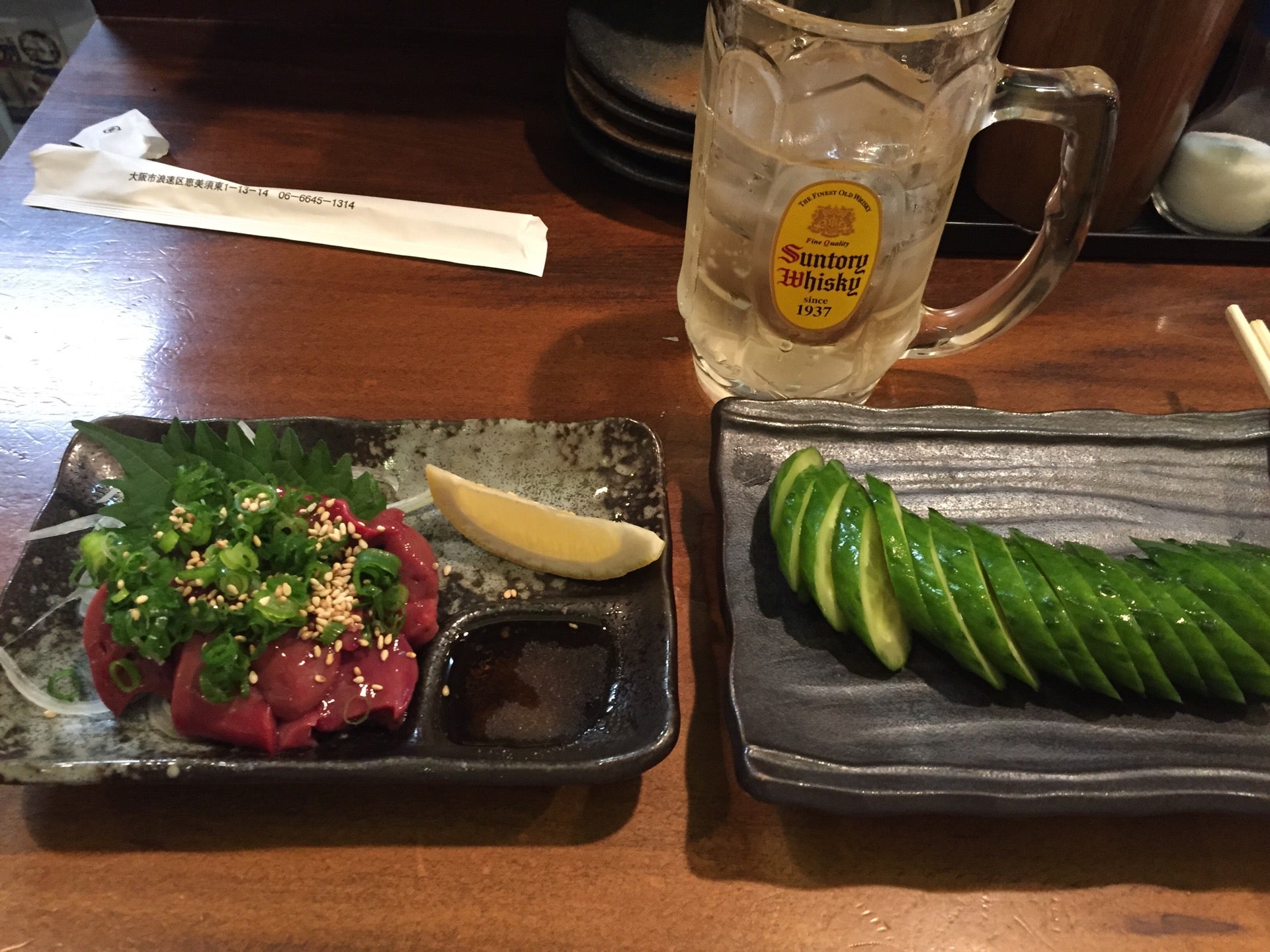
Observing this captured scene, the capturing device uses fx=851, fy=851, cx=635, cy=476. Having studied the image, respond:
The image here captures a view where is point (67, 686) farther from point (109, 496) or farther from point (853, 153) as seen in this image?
point (853, 153)

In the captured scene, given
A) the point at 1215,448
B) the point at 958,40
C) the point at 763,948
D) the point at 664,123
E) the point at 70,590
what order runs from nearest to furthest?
the point at 763,948 < the point at 958,40 < the point at 70,590 < the point at 1215,448 < the point at 664,123

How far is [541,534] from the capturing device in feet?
4.65

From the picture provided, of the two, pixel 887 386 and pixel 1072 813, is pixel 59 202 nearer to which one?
pixel 887 386

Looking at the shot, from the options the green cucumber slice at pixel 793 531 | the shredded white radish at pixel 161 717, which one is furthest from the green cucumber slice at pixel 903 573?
the shredded white radish at pixel 161 717

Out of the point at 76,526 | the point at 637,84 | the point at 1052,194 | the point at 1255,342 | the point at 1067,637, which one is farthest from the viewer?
the point at 637,84

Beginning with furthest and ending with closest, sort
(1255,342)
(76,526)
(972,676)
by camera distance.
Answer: (1255,342), (76,526), (972,676)

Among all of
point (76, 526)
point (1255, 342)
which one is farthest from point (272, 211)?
point (1255, 342)

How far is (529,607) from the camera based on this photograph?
1412 millimetres

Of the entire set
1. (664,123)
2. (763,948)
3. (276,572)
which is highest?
(664,123)

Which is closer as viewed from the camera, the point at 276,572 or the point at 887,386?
the point at 276,572

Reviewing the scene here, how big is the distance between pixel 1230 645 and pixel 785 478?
0.65 meters

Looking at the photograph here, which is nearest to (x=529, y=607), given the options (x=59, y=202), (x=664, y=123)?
(x=664, y=123)

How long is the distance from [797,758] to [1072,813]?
37 cm

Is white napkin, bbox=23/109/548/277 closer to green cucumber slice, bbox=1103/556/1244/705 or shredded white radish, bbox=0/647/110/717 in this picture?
shredded white radish, bbox=0/647/110/717
